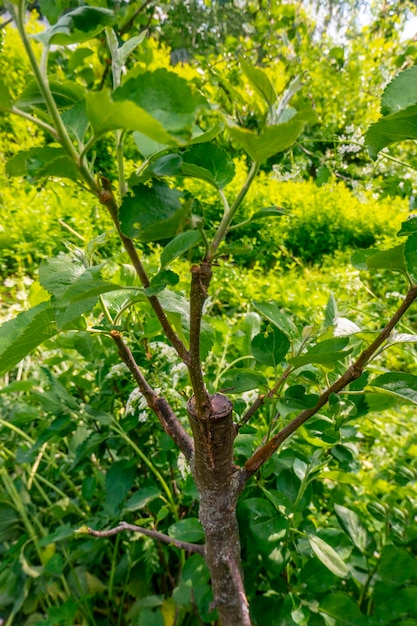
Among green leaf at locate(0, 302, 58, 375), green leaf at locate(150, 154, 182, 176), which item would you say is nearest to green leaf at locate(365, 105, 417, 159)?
green leaf at locate(150, 154, 182, 176)

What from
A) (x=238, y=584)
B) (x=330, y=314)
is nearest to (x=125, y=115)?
(x=330, y=314)

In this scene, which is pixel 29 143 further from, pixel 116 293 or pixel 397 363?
pixel 116 293

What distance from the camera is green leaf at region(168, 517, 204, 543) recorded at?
571 mm

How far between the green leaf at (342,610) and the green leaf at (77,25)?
25.5 inches

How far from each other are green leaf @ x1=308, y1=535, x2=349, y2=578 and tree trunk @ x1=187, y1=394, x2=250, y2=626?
0.10 meters

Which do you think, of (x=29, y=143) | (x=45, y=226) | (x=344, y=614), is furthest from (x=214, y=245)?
(x=29, y=143)

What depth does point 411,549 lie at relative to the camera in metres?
0.75

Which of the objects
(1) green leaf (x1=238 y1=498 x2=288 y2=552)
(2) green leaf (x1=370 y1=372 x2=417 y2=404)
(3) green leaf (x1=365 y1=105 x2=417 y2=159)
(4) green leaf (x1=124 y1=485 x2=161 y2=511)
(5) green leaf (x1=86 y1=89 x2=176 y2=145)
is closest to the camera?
(5) green leaf (x1=86 y1=89 x2=176 y2=145)

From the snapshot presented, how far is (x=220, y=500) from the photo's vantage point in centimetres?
43

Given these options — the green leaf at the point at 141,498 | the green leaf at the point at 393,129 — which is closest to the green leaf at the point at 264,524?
the green leaf at the point at 141,498

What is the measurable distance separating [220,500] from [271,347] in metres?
0.16

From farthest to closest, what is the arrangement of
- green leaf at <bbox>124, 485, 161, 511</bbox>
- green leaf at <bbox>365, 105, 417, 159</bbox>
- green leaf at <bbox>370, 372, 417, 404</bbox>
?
green leaf at <bbox>124, 485, 161, 511</bbox>, green leaf at <bbox>370, 372, 417, 404</bbox>, green leaf at <bbox>365, 105, 417, 159</bbox>

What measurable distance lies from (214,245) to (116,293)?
203mm

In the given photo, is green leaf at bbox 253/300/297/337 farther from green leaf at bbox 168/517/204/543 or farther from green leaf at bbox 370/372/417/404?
green leaf at bbox 168/517/204/543
